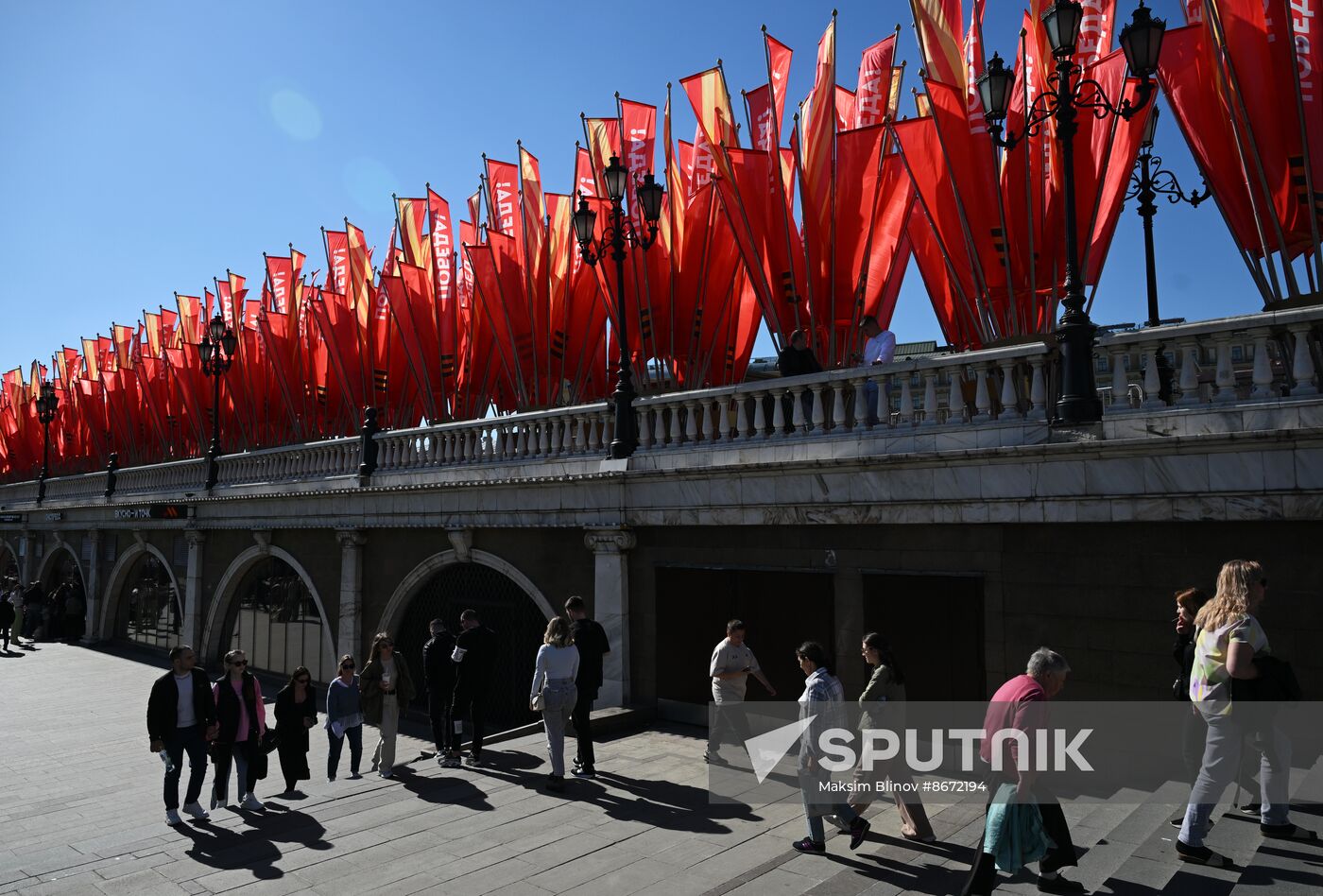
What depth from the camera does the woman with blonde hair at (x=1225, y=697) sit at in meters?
5.21

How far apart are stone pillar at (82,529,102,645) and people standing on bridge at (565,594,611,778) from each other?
96.8 ft

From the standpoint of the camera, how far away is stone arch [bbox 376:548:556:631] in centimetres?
1384

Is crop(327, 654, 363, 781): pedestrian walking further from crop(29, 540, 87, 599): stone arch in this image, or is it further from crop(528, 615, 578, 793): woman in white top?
crop(29, 540, 87, 599): stone arch

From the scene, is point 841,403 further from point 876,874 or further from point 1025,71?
point 1025,71

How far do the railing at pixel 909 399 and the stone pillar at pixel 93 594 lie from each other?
20982 mm

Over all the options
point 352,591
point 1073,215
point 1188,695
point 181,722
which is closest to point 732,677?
point 1188,695

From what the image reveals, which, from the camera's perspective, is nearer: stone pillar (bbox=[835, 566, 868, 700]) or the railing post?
stone pillar (bbox=[835, 566, 868, 700])

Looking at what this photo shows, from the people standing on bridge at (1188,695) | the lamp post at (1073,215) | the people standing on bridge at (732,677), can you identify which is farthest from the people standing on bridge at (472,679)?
the people standing on bridge at (1188,695)

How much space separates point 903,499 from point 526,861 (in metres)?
5.21

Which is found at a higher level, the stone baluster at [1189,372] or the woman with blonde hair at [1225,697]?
the stone baluster at [1189,372]

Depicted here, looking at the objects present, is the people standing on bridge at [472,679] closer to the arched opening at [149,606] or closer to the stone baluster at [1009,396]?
the stone baluster at [1009,396]

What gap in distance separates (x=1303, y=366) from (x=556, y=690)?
7.20 metres

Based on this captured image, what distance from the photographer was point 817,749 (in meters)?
6.28

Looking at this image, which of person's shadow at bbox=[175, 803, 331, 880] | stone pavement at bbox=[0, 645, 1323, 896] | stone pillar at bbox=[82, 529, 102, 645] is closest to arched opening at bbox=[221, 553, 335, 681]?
stone pavement at bbox=[0, 645, 1323, 896]
